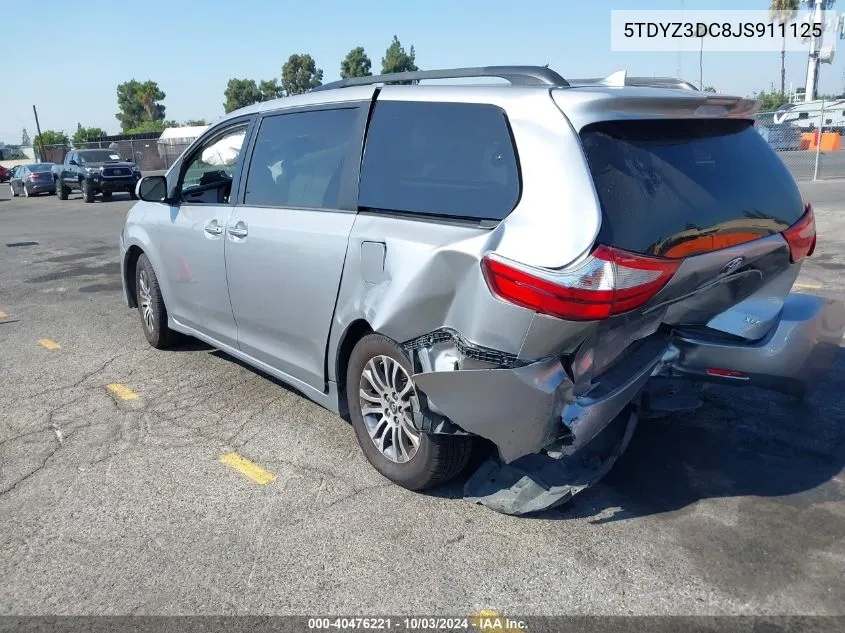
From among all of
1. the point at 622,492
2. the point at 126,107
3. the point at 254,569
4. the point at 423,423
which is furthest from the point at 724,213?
the point at 126,107

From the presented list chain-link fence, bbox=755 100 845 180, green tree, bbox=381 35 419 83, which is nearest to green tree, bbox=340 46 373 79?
green tree, bbox=381 35 419 83

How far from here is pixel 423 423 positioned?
3.25 metres

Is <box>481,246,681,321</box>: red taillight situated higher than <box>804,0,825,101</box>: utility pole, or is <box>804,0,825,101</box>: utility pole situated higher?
<box>804,0,825,101</box>: utility pole

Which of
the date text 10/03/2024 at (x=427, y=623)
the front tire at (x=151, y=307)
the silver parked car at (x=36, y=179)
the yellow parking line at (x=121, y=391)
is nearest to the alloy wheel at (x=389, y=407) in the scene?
the date text 10/03/2024 at (x=427, y=623)

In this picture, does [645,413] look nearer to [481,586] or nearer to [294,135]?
[481,586]

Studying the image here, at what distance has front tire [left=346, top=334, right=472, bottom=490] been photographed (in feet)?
11.1

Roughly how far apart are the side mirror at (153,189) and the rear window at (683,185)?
3.46 m

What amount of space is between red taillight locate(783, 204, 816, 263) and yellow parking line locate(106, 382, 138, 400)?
162 inches

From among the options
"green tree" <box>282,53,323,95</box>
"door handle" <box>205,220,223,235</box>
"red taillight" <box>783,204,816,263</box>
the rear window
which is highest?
"green tree" <box>282,53,323,95</box>

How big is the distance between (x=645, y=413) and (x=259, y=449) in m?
2.10

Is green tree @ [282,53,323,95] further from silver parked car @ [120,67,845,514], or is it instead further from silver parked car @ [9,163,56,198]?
silver parked car @ [120,67,845,514]

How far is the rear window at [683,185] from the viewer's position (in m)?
2.87

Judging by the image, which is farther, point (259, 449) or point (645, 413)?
point (259, 449)

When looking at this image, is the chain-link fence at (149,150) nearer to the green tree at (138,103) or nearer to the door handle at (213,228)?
the door handle at (213,228)
